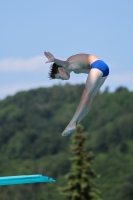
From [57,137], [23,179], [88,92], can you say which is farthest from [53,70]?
[57,137]

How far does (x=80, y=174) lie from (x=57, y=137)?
5822 centimetres

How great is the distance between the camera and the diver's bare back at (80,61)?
1164cm

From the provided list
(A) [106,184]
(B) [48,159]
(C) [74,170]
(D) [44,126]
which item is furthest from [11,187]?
(C) [74,170]

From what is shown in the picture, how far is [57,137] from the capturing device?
85.4 meters

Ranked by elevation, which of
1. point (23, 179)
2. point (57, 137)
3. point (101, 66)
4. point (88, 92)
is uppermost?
point (57, 137)

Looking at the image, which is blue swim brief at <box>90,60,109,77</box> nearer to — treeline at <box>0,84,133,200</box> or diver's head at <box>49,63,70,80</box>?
diver's head at <box>49,63,70,80</box>

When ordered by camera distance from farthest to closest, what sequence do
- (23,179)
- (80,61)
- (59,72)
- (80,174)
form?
(80,174), (23,179), (59,72), (80,61)

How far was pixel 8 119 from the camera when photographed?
285ft

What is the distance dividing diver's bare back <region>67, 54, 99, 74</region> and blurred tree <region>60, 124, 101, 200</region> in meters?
14.4

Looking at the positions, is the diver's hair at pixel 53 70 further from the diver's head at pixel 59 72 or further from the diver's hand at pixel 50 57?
the diver's hand at pixel 50 57

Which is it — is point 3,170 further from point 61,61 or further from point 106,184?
point 61,61

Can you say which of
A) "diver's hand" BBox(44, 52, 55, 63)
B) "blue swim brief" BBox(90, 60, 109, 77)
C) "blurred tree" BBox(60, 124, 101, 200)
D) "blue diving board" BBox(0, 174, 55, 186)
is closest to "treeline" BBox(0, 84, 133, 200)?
"blurred tree" BBox(60, 124, 101, 200)

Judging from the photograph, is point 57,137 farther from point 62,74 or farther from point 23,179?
point 62,74

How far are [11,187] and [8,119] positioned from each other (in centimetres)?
1802
